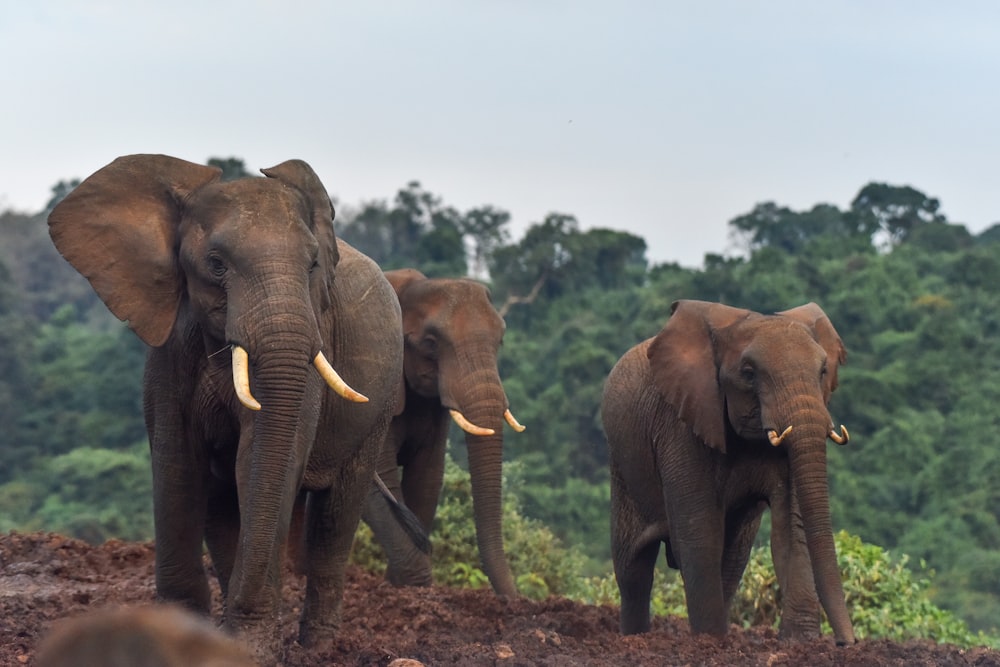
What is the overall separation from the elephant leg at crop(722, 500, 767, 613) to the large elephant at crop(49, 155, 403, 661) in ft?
7.13

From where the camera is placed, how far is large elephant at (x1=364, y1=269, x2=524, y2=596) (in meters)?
10.2

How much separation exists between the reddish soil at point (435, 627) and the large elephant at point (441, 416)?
1.55 ft

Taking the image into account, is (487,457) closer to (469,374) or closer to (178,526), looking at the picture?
(469,374)

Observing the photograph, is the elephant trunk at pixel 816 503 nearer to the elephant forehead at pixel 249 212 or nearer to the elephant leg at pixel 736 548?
the elephant leg at pixel 736 548

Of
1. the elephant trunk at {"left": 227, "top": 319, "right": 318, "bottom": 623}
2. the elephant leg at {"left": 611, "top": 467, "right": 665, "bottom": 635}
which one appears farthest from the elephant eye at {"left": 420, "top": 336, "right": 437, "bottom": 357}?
the elephant trunk at {"left": 227, "top": 319, "right": 318, "bottom": 623}

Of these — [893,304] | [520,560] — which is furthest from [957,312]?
[520,560]

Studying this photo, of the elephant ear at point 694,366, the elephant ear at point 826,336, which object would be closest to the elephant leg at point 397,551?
the elephant ear at point 694,366

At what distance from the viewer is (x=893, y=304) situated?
36125 mm

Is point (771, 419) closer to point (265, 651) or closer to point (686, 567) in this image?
point (686, 567)

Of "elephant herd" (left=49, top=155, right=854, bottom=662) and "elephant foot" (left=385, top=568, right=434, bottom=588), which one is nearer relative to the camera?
"elephant herd" (left=49, top=155, right=854, bottom=662)

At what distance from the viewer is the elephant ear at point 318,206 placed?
6500 mm

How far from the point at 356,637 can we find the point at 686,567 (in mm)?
1768

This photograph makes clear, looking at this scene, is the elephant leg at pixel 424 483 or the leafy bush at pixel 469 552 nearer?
the elephant leg at pixel 424 483

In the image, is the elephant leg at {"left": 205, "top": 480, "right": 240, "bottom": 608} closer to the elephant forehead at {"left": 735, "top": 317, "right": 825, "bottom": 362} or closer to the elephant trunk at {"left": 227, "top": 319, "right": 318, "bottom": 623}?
the elephant trunk at {"left": 227, "top": 319, "right": 318, "bottom": 623}
